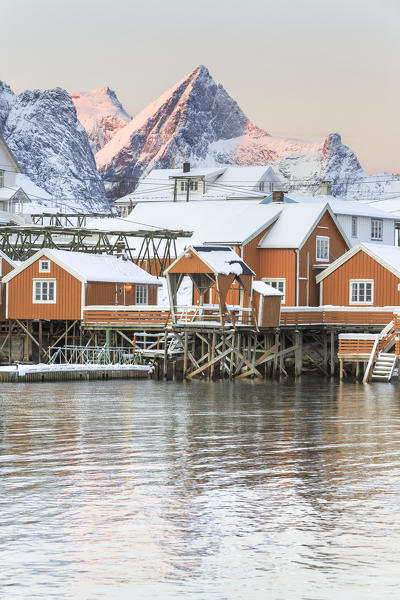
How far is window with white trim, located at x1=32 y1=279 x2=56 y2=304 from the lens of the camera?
59.2m

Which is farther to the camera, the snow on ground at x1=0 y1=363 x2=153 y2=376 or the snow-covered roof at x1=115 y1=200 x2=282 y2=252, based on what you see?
the snow-covered roof at x1=115 y1=200 x2=282 y2=252

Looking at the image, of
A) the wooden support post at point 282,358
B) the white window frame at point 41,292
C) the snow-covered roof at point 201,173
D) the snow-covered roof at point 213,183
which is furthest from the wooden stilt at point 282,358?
the snow-covered roof at point 201,173

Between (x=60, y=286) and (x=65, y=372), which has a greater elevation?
(x=60, y=286)

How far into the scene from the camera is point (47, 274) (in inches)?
2341

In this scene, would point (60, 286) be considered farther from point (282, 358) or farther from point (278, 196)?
point (278, 196)

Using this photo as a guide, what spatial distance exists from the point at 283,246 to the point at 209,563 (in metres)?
48.3

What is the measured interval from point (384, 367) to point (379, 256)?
9348mm

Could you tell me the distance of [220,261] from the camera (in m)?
53.8

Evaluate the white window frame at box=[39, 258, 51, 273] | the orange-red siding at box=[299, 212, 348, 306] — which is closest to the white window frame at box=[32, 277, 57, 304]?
the white window frame at box=[39, 258, 51, 273]

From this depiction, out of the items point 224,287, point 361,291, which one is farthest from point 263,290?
point 361,291

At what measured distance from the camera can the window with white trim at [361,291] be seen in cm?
5941

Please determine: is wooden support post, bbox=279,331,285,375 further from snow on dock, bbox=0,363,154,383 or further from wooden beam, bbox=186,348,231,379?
snow on dock, bbox=0,363,154,383

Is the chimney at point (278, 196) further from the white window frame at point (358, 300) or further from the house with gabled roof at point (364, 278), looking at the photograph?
the white window frame at point (358, 300)

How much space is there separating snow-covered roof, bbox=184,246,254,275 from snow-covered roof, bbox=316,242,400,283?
8.28m
